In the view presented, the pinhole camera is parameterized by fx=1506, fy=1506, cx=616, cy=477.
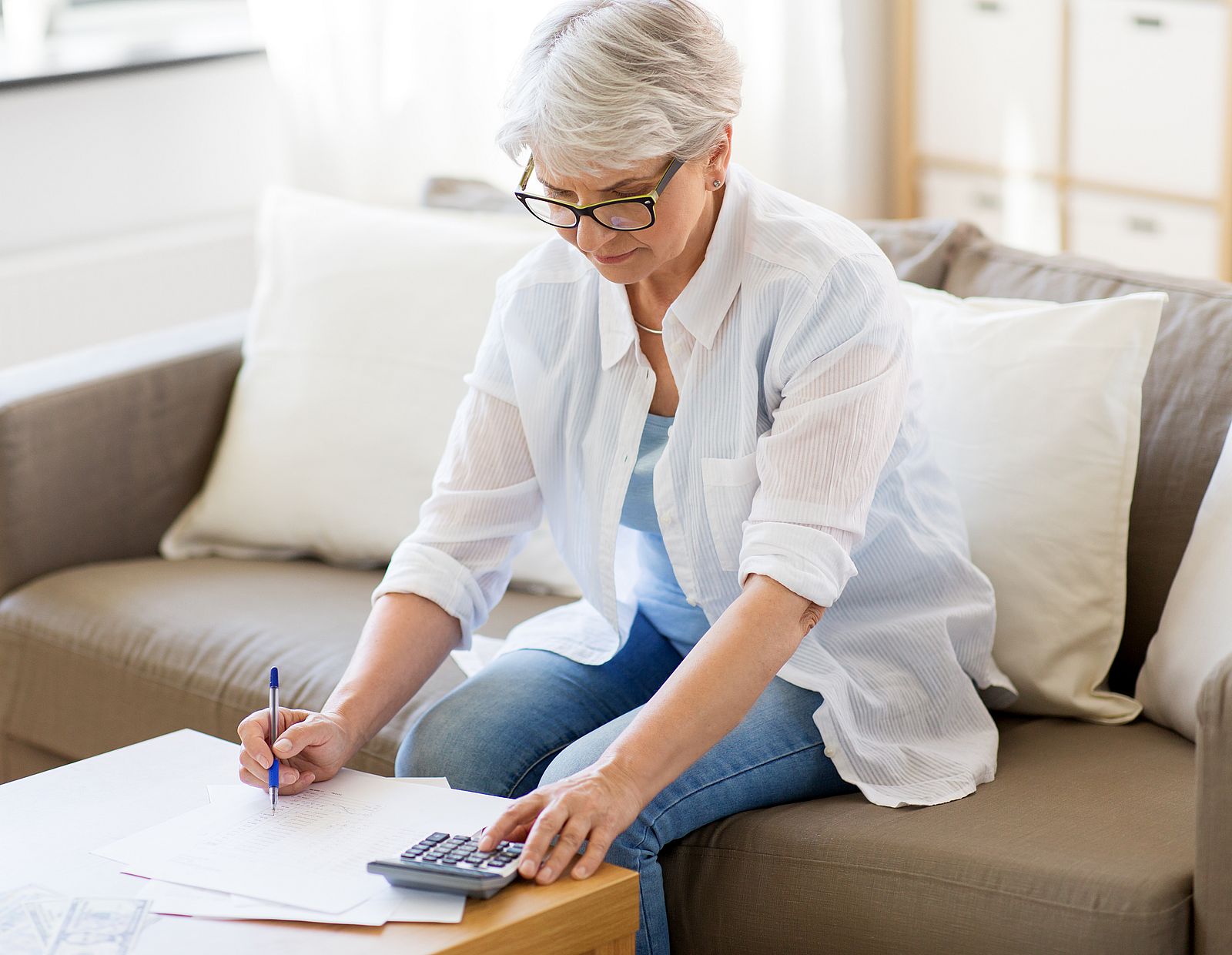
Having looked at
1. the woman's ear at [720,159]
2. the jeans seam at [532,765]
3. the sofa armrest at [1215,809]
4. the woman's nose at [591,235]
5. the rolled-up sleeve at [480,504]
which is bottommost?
the jeans seam at [532,765]

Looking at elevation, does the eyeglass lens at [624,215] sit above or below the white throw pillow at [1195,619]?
above

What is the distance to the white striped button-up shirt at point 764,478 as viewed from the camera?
4.26 ft

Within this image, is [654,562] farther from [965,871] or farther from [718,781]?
[965,871]

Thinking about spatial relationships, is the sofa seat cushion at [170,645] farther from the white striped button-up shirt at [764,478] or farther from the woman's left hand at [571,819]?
the woman's left hand at [571,819]

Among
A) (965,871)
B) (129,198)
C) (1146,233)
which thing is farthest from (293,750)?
(1146,233)

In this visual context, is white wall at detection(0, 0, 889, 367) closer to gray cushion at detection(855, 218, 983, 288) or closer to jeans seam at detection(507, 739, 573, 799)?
gray cushion at detection(855, 218, 983, 288)

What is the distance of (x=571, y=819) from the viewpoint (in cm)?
110

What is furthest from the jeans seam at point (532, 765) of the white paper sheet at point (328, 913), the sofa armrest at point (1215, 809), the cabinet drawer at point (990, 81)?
the cabinet drawer at point (990, 81)

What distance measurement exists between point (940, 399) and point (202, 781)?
33.9 inches

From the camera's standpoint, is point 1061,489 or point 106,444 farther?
point 106,444

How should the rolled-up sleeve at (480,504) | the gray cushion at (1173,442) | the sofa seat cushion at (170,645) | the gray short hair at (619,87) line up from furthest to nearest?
the sofa seat cushion at (170,645) → the gray cushion at (1173,442) → the rolled-up sleeve at (480,504) → the gray short hair at (619,87)

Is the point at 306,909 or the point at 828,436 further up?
the point at 828,436

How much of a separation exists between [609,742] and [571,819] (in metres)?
0.24

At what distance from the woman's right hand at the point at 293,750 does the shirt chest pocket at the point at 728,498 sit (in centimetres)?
38
